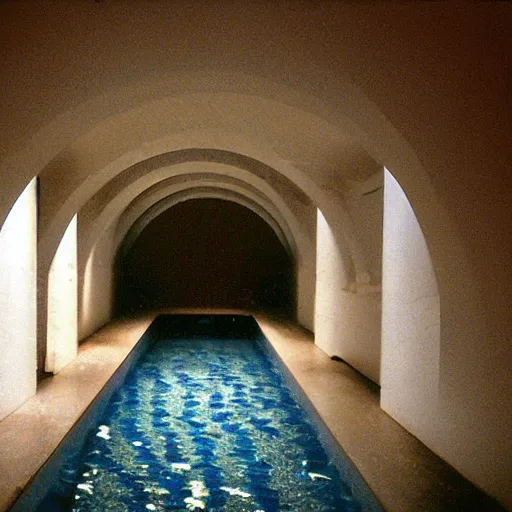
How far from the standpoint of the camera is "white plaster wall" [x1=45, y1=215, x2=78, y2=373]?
25.0 ft

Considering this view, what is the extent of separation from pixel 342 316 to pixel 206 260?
1005 cm

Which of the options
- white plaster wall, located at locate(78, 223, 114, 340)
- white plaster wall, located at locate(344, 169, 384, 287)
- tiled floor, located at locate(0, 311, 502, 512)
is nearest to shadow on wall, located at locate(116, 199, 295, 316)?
white plaster wall, located at locate(78, 223, 114, 340)

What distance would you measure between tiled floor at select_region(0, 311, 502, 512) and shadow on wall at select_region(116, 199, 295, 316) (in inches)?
Answer: 366

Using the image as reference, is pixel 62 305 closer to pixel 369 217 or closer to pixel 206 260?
pixel 369 217

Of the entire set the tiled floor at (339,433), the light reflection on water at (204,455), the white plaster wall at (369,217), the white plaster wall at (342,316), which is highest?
the white plaster wall at (369,217)

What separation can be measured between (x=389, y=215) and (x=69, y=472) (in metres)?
3.59

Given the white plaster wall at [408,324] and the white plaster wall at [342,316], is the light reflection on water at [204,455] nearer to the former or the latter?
the white plaster wall at [408,324]

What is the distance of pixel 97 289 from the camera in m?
12.4

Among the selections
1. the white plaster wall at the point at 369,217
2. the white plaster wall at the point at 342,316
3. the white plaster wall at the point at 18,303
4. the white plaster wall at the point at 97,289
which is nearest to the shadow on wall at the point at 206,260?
the white plaster wall at the point at 97,289

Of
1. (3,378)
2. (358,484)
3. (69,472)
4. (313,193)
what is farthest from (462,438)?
(313,193)

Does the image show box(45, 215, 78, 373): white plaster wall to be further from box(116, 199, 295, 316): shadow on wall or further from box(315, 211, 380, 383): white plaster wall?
box(116, 199, 295, 316): shadow on wall

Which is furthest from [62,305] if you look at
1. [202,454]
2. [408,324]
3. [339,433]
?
[408,324]

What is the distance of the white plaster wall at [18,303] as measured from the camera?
5.45 metres

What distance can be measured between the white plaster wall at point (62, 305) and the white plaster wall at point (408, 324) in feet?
13.4
